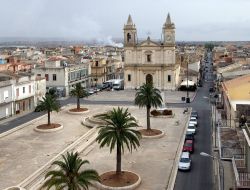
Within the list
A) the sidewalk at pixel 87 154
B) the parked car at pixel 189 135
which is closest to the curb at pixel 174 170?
the sidewalk at pixel 87 154

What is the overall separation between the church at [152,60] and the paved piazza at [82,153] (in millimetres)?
34139

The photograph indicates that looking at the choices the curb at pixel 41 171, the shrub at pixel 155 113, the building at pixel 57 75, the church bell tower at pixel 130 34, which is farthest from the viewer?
the church bell tower at pixel 130 34

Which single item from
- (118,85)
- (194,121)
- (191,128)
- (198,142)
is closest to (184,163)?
(198,142)

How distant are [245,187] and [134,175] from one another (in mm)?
9359

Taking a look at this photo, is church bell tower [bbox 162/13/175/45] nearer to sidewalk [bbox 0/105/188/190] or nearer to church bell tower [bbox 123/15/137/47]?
church bell tower [bbox 123/15/137/47]

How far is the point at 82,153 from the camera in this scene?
117 ft

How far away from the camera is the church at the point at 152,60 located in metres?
82.9

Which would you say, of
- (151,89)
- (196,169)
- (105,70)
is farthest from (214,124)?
(105,70)

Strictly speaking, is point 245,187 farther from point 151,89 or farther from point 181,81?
point 181,81

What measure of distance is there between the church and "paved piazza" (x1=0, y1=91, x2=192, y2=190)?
112 feet

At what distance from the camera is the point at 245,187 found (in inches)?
856

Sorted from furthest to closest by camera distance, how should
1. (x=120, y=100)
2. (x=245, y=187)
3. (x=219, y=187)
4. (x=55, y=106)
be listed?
1. (x=120, y=100)
2. (x=55, y=106)
3. (x=219, y=187)
4. (x=245, y=187)

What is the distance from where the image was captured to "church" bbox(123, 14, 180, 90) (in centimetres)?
8288

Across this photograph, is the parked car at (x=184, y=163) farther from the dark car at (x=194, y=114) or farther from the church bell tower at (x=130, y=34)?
the church bell tower at (x=130, y=34)
